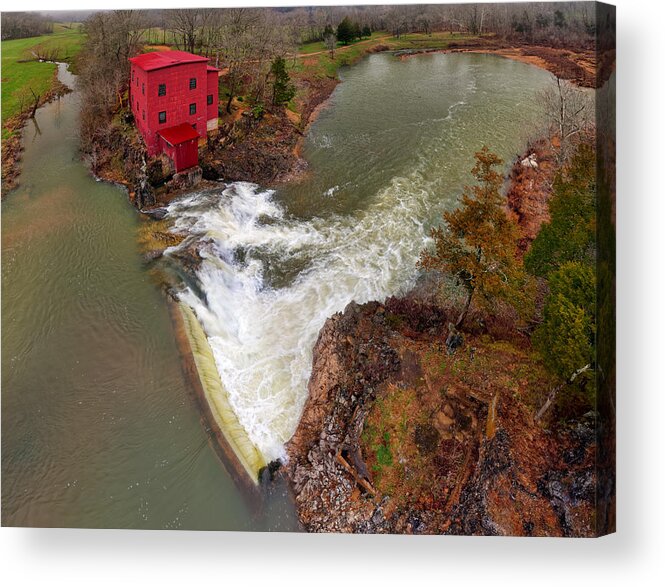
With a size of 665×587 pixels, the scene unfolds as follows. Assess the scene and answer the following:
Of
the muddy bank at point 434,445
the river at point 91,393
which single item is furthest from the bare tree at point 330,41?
the muddy bank at point 434,445

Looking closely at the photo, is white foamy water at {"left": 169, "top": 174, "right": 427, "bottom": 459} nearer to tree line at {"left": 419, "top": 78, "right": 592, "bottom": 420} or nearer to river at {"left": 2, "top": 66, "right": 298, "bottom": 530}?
river at {"left": 2, "top": 66, "right": 298, "bottom": 530}

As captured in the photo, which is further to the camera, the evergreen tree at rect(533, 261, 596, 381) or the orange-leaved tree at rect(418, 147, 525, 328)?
the orange-leaved tree at rect(418, 147, 525, 328)

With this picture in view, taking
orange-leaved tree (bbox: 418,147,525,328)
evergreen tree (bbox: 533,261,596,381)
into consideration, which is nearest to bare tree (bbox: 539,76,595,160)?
orange-leaved tree (bbox: 418,147,525,328)

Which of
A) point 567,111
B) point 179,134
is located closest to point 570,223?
point 567,111

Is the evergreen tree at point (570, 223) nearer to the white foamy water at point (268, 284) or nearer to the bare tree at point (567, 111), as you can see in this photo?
the bare tree at point (567, 111)

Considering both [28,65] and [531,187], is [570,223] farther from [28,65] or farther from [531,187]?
[28,65]

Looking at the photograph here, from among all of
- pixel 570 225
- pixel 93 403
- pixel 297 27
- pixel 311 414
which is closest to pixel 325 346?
pixel 311 414
